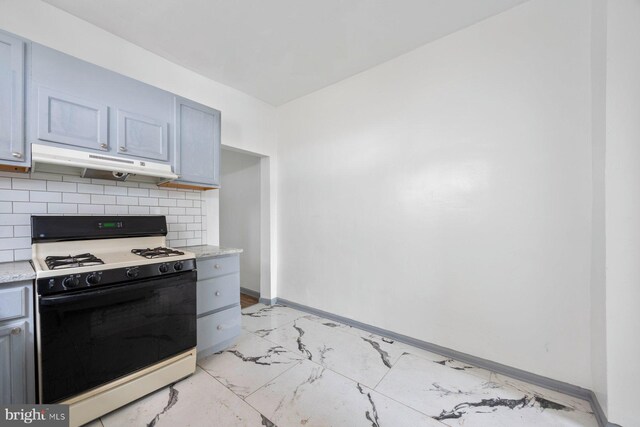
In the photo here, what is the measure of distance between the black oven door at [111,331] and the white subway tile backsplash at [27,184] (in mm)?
922

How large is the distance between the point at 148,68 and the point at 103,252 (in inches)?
64.6

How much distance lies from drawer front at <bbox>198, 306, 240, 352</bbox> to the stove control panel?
1.83ft

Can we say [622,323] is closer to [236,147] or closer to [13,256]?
[236,147]

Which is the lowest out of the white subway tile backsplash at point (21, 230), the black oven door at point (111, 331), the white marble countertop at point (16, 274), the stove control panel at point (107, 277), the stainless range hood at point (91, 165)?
the black oven door at point (111, 331)

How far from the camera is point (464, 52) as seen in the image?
198 cm

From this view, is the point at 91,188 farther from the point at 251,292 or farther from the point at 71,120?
the point at 251,292

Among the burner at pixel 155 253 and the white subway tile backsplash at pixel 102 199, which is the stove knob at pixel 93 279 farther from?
the white subway tile backsplash at pixel 102 199

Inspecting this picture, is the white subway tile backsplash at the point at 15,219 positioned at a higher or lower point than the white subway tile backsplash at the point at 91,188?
lower

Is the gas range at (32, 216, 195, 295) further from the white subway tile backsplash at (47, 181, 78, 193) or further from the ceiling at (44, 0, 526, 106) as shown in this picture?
the ceiling at (44, 0, 526, 106)

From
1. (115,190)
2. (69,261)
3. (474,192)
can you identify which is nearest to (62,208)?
(115,190)

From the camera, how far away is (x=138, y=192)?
212 cm

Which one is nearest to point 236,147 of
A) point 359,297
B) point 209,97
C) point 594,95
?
point 209,97

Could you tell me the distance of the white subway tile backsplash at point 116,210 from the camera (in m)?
1.95

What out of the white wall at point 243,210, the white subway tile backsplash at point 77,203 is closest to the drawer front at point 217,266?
the white subway tile backsplash at point 77,203
